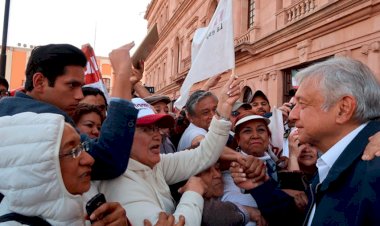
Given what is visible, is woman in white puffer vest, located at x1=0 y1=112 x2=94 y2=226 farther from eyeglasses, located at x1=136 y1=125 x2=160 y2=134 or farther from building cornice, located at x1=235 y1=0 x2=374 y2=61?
building cornice, located at x1=235 y1=0 x2=374 y2=61

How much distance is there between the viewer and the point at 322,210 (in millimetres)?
1680

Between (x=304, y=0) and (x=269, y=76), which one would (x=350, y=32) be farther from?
(x=269, y=76)

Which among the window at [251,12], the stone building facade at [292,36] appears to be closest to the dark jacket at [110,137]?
the stone building facade at [292,36]

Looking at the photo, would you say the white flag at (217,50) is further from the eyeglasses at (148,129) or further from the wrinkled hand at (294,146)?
the eyeglasses at (148,129)

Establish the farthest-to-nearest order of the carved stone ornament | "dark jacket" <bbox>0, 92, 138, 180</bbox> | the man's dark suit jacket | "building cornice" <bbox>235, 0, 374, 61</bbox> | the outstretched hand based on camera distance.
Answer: the carved stone ornament → "building cornice" <bbox>235, 0, 374, 61</bbox> → the outstretched hand → "dark jacket" <bbox>0, 92, 138, 180</bbox> → the man's dark suit jacket

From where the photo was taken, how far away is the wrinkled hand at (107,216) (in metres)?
1.58

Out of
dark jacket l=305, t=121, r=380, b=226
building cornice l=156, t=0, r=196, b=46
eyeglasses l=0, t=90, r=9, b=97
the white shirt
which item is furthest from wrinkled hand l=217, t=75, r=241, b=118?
building cornice l=156, t=0, r=196, b=46

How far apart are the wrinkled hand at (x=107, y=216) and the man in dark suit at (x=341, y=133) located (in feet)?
2.92

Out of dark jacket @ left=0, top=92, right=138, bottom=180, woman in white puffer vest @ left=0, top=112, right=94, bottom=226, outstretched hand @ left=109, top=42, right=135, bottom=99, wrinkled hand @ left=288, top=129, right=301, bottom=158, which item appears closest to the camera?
woman in white puffer vest @ left=0, top=112, right=94, bottom=226

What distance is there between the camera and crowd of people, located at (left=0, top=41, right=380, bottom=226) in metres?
1.41

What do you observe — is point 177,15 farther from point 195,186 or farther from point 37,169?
point 37,169

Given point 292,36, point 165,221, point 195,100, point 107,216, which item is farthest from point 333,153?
point 292,36

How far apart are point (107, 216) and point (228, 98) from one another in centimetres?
139

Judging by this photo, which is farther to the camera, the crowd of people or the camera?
the camera
